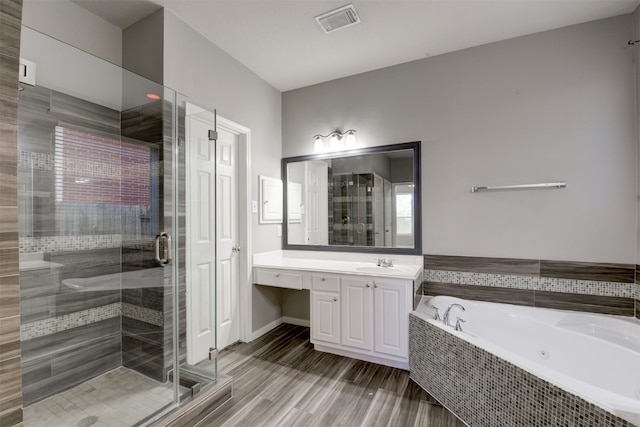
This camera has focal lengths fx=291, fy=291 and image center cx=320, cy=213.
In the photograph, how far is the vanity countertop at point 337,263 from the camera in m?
2.53

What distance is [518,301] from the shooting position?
251 cm

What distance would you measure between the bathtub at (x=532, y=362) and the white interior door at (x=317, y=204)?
131cm

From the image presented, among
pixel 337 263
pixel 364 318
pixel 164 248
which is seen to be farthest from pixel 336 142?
pixel 164 248

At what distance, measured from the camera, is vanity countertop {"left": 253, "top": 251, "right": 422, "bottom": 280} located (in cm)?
253

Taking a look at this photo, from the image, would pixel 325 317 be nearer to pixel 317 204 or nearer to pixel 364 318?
pixel 364 318

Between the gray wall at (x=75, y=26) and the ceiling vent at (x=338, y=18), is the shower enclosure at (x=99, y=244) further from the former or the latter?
the ceiling vent at (x=338, y=18)

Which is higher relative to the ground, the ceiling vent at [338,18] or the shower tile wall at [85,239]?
the ceiling vent at [338,18]

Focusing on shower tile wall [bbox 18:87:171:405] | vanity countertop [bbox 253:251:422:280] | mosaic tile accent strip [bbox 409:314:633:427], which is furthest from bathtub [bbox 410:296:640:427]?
shower tile wall [bbox 18:87:171:405]

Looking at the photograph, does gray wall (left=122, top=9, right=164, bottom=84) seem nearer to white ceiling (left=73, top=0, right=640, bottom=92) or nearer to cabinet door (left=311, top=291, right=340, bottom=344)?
white ceiling (left=73, top=0, right=640, bottom=92)

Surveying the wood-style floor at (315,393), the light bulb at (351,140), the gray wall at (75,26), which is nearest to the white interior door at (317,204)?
the light bulb at (351,140)

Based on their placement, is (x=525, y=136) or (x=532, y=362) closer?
(x=532, y=362)

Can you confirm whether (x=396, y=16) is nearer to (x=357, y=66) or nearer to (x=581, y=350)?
(x=357, y=66)

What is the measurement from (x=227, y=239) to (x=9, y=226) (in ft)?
6.02

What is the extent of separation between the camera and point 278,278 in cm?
291
